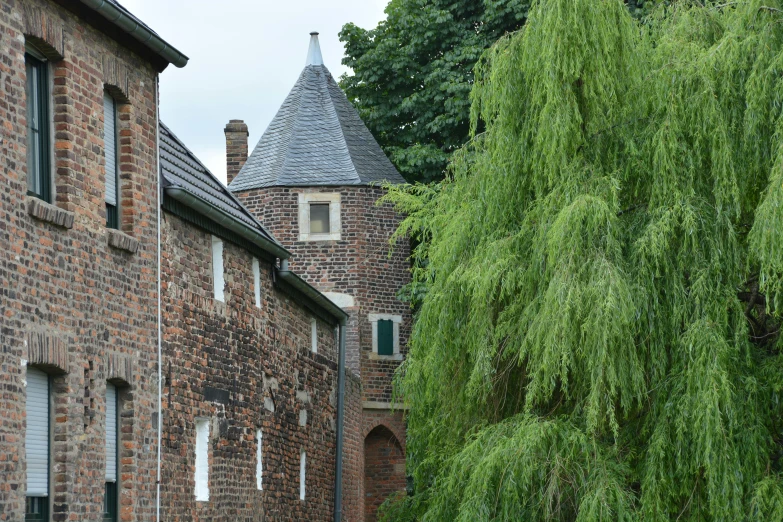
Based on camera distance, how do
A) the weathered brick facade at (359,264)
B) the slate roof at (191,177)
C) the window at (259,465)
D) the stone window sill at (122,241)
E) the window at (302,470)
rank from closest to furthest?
1. the stone window sill at (122,241)
2. the slate roof at (191,177)
3. the window at (259,465)
4. the window at (302,470)
5. the weathered brick facade at (359,264)

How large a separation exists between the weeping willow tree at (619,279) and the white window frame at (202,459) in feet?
8.59

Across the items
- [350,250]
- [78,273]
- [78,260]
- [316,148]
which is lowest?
[78,273]

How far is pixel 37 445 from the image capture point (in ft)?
35.6

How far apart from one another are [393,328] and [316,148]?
4.70m

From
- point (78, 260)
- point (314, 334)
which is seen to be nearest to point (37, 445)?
point (78, 260)

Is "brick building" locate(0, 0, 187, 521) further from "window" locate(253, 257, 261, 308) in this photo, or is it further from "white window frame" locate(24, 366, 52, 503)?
→ "window" locate(253, 257, 261, 308)

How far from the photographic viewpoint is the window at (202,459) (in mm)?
14891

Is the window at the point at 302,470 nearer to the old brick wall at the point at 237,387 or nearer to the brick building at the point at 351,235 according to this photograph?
the old brick wall at the point at 237,387

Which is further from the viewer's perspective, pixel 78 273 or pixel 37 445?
pixel 78 273

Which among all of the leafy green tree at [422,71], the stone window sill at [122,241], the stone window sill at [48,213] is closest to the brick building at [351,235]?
the leafy green tree at [422,71]

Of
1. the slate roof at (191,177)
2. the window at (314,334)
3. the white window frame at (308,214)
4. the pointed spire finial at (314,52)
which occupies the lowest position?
the window at (314,334)

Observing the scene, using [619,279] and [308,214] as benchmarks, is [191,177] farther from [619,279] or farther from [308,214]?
[308,214]

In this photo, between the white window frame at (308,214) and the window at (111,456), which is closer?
the window at (111,456)

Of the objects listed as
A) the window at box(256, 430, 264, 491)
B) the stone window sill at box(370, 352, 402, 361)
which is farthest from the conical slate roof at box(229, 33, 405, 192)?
the window at box(256, 430, 264, 491)
